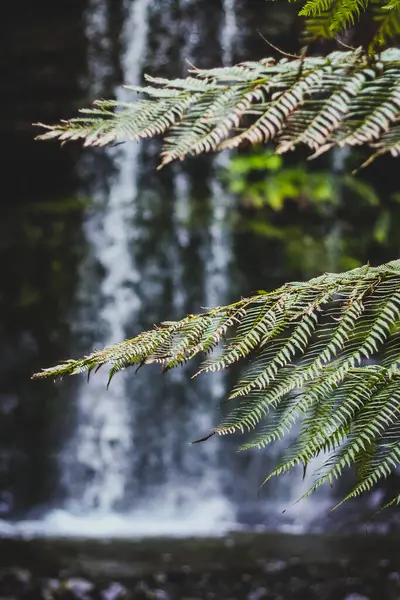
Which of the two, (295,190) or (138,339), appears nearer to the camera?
(138,339)

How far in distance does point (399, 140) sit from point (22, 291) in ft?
18.0

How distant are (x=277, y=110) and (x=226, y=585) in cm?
322

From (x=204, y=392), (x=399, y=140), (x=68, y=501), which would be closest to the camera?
(x=399, y=140)

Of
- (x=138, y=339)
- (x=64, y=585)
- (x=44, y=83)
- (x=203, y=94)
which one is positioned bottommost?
(x=64, y=585)

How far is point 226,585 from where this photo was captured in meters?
3.71

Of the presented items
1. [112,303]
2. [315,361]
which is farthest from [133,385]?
[315,361]

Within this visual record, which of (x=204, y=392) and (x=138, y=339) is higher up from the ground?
(x=204, y=392)

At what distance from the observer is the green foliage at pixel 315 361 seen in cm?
109

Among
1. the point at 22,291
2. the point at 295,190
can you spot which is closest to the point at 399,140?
the point at 295,190

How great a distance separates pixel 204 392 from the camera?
610 cm

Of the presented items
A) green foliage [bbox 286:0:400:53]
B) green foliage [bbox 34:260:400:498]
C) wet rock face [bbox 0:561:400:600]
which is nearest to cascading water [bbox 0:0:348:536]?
wet rock face [bbox 0:561:400:600]

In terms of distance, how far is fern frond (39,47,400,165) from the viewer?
42.7 inches

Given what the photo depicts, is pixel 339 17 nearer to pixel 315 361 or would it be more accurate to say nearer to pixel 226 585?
pixel 315 361

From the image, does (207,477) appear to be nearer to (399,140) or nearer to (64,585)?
(64,585)
